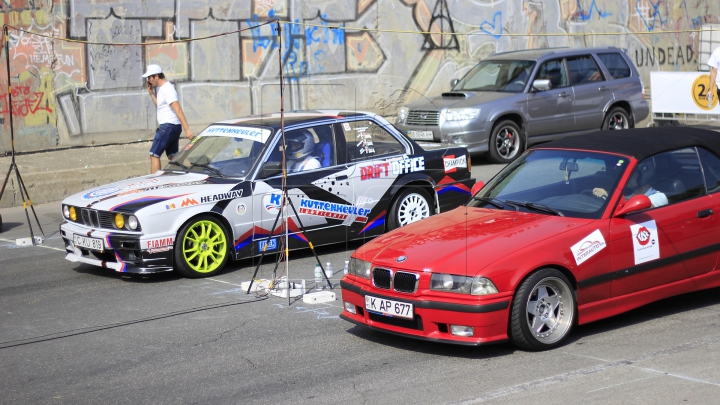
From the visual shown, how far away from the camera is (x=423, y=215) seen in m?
→ 10.3

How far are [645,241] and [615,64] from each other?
11.3 meters

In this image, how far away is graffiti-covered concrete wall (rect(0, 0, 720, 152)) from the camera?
15883 mm

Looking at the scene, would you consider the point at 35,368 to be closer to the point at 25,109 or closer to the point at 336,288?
the point at 336,288

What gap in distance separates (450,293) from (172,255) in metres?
3.51

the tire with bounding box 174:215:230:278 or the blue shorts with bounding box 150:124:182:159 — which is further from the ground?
the blue shorts with bounding box 150:124:182:159

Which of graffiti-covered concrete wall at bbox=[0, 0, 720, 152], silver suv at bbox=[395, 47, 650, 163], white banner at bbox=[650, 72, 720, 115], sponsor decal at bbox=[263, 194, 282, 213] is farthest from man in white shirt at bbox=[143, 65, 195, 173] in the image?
white banner at bbox=[650, 72, 720, 115]

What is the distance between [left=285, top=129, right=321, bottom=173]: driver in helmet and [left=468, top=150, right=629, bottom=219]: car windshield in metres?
2.43

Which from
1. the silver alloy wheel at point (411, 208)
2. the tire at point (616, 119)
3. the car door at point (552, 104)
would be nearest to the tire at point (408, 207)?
the silver alloy wheel at point (411, 208)

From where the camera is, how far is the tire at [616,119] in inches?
668

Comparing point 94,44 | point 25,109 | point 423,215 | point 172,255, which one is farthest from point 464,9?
point 172,255

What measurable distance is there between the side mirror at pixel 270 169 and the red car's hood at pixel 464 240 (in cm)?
252

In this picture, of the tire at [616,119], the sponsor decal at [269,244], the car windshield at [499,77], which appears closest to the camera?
the sponsor decal at [269,244]

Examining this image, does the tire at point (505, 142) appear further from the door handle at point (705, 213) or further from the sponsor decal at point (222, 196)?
the door handle at point (705, 213)

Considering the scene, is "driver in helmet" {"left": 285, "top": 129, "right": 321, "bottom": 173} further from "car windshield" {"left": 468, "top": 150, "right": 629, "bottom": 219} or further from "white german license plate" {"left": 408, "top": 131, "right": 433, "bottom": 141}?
"white german license plate" {"left": 408, "top": 131, "right": 433, "bottom": 141}
